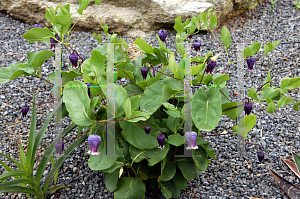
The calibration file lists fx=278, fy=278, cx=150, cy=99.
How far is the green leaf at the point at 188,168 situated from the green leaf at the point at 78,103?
578 millimetres

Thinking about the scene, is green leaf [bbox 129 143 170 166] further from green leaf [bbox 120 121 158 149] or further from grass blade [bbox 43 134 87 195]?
grass blade [bbox 43 134 87 195]

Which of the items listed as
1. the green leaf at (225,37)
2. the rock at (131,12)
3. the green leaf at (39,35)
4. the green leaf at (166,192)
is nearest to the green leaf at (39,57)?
the green leaf at (39,35)

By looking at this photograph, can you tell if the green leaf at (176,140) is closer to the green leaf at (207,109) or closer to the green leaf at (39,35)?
the green leaf at (207,109)

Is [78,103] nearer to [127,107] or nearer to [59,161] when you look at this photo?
[127,107]

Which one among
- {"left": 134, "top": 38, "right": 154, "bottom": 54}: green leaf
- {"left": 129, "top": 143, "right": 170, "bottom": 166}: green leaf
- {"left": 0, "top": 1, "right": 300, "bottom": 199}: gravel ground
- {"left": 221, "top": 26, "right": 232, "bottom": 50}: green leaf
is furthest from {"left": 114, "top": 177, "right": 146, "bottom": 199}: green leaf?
{"left": 221, "top": 26, "right": 232, "bottom": 50}: green leaf

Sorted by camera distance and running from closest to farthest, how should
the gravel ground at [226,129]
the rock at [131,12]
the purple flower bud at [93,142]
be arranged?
the purple flower bud at [93,142] < the gravel ground at [226,129] < the rock at [131,12]

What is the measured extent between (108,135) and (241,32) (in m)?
2.44

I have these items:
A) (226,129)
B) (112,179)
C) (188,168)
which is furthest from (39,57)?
(226,129)

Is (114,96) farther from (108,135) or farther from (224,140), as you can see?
(224,140)

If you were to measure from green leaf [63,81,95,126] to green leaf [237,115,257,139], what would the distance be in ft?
2.27

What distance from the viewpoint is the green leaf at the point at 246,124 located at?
1258 millimetres

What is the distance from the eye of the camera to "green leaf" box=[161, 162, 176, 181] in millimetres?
1440

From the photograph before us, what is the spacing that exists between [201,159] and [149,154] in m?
0.29

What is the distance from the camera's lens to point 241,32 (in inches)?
126
